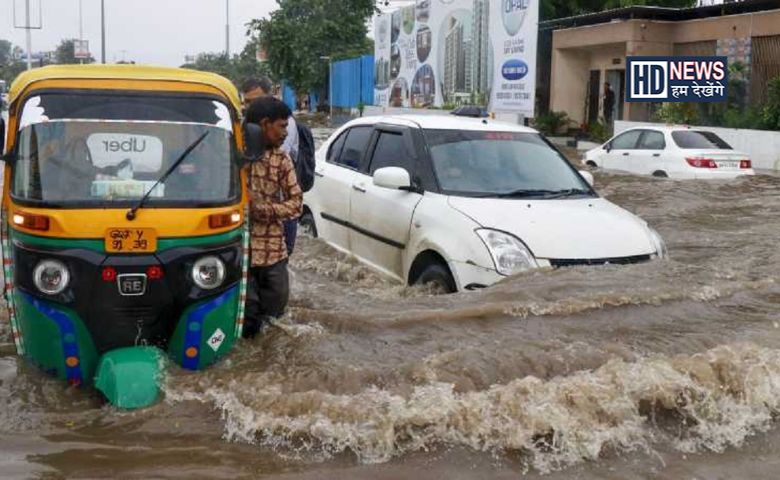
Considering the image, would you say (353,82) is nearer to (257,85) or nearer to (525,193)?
(257,85)

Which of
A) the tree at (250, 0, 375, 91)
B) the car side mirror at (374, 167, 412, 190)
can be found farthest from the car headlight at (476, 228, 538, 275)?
the tree at (250, 0, 375, 91)

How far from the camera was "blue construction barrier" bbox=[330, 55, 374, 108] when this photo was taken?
42438mm

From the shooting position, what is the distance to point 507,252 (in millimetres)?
6125

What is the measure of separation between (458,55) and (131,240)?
2800 cm

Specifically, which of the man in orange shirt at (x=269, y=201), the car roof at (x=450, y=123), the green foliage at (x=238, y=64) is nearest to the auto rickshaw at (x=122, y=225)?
the man in orange shirt at (x=269, y=201)

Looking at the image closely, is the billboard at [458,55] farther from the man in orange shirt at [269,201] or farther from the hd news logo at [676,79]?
the man in orange shirt at [269,201]

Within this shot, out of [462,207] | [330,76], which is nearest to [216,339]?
[462,207]

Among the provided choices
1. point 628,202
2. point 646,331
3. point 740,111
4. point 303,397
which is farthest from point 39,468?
point 740,111

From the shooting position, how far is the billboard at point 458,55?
26.0m

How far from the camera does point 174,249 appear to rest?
14.4ft

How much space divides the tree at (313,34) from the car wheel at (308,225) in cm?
3984

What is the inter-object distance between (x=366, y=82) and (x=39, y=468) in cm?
3952

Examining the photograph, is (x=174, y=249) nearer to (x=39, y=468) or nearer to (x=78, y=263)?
(x=78, y=263)

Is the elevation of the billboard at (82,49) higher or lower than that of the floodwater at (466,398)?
higher
